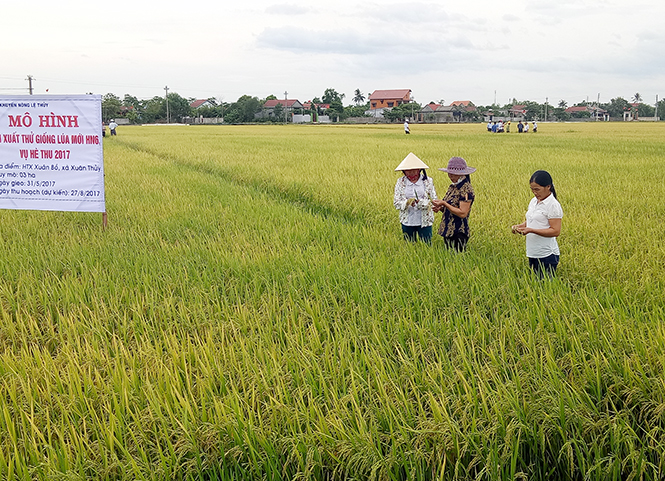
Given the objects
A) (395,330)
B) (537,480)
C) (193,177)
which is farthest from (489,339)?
(193,177)

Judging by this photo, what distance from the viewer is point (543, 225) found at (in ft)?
12.1

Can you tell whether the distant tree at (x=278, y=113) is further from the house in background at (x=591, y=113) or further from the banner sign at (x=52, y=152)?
the banner sign at (x=52, y=152)

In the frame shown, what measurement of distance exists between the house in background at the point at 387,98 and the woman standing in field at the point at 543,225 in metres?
95.8

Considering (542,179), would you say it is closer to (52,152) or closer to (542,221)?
(542,221)

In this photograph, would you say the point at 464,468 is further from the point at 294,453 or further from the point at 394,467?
the point at 294,453

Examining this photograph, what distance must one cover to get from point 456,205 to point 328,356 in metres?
2.32

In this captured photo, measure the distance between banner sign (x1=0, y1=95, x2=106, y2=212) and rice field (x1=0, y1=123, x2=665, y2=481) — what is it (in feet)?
1.77

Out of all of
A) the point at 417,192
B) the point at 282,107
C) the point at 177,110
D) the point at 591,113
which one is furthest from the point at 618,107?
the point at 417,192

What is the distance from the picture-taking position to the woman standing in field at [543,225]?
362cm

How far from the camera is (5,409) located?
7.26 feet

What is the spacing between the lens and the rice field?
197 cm

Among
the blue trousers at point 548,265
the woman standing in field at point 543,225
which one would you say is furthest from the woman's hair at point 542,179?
the blue trousers at point 548,265

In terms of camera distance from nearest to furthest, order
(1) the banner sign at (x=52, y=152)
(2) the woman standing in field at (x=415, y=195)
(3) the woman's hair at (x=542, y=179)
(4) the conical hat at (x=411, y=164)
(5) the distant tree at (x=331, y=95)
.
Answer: (3) the woman's hair at (x=542, y=179) < (4) the conical hat at (x=411, y=164) < (2) the woman standing in field at (x=415, y=195) < (1) the banner sign at (x=52, y=152) < (5) the distant tree at (x=331, y=95)

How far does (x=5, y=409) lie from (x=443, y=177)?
30.2ft
